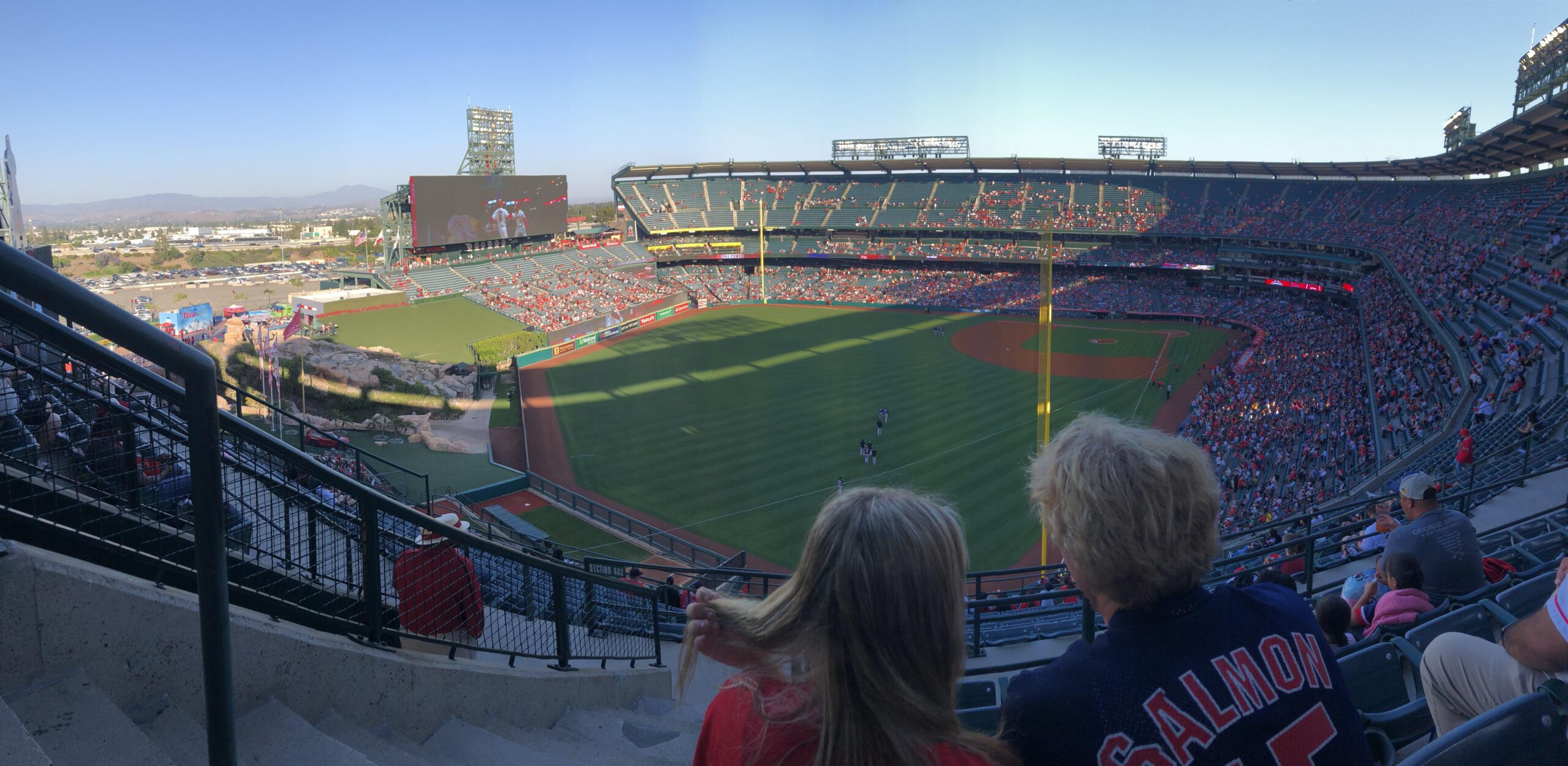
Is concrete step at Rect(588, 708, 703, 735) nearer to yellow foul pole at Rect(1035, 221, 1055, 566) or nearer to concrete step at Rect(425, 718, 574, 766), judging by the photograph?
concrete step at Rect(425, 718, 574, 766)

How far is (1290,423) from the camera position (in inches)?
891

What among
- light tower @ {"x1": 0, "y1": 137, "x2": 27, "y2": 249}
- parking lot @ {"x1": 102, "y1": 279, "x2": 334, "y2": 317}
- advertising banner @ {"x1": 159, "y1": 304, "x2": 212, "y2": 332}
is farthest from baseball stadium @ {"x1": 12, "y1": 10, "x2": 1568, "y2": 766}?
light tower @ {"x1": 0, "y1": 137, "x2": 27, "y2": 249}

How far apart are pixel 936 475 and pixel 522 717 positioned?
19.1 m

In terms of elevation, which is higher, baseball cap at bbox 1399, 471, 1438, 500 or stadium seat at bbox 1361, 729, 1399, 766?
baseball cap at bbox 1399, 471, 1438, 500

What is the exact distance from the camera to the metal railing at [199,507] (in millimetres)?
1770

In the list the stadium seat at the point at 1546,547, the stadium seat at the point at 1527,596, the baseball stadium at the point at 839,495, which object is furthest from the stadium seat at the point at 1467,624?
the stadium seat at the point at 1546,547

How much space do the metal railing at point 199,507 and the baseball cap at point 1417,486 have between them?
5082 millimetres

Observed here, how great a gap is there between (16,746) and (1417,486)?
20.6ft

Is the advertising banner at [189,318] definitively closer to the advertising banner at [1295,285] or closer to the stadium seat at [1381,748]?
the stadium seat at [1381,748]

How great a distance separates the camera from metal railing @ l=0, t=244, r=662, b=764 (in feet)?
5.81

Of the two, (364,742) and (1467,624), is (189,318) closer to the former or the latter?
(364,742)

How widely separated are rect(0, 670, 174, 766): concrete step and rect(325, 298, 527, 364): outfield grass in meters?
35.5

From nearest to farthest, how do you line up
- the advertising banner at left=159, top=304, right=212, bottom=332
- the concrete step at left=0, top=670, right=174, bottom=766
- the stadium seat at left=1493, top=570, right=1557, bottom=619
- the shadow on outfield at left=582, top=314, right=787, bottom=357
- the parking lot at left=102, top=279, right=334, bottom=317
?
the concrete step at left=0, top=670, right=174, bottom=766 < the stadium seat at left=1493, top=570, right=1557, bottom=619 < the advertising banner at left=159, top=304, right=212, bottom=332 < the parking lot at left=102, top=279, right=334, bottom=317 < the shadow on outfield at left=582, top=314, right=787, bottom=357

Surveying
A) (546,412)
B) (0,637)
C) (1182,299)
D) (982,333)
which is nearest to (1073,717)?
(0,637)
